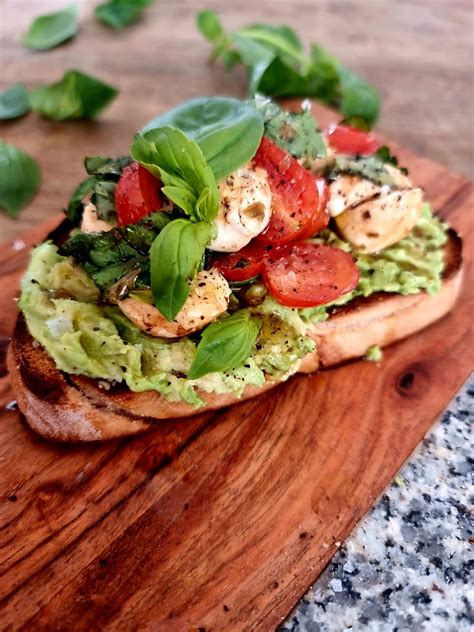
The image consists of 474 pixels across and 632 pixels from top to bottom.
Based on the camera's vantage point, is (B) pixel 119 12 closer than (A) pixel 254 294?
No

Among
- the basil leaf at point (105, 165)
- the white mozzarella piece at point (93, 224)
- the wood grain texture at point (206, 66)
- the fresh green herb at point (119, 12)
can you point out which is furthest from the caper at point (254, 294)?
the fresh green herb at point (119, 12)

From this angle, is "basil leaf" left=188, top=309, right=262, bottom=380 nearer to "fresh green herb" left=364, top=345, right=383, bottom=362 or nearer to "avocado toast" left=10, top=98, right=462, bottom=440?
"avocado toast" left=10, top=98, right=462, bottom=440

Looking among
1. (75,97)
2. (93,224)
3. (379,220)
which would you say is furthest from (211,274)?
(75,97)

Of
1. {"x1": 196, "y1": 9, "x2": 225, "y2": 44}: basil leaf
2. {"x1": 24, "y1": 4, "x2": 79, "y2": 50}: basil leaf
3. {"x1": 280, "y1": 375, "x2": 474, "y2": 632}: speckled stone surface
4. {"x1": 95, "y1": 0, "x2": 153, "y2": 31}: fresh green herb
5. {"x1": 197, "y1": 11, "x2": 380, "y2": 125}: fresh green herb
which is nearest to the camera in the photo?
{"x1": 280, "y1": 375, "x2": 474, "y2": 632}: speckled stone surface

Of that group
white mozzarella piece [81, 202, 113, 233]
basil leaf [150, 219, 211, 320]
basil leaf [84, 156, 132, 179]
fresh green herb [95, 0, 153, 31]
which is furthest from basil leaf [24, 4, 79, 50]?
basil leaf [150, 219, 211, 320]

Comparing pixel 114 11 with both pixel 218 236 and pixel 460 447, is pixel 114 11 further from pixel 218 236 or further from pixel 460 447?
pixel 460 447

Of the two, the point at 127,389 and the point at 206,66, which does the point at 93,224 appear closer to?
the point at 127,389

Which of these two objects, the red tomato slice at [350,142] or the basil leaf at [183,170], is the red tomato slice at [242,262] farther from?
the red tomato slice at [350,142]
